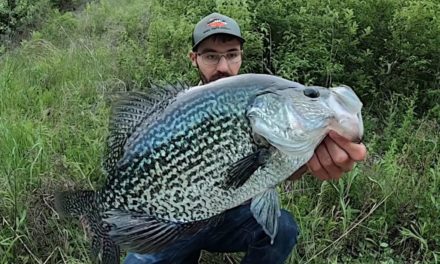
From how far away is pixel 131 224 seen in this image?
2.24 meters

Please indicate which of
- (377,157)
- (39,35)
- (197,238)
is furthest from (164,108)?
(39,35)

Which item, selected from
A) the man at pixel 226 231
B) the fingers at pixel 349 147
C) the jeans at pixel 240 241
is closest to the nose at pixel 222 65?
the man at pixel 226 231

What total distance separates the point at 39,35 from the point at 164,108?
5191 millimetres

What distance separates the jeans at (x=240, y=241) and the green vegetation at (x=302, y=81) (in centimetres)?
40

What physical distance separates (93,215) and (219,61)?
113cm

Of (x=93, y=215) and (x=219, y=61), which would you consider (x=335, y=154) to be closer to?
(x=93, y=215)

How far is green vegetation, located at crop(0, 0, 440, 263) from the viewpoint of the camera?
11.5 ft

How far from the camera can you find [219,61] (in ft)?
10.5

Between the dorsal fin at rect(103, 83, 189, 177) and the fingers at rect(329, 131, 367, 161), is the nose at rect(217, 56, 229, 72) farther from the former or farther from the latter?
the fingers at rect(329, 131, 367, 161)

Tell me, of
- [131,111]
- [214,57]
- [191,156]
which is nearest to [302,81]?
[214,57]

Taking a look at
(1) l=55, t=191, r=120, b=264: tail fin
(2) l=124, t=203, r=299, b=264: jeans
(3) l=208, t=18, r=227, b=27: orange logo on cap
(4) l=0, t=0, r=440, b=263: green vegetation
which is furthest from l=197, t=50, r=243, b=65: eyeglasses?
(1) l=55, t=191, r=120, b=264: tail fin

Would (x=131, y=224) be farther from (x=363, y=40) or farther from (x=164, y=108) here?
(x=363, y=40)

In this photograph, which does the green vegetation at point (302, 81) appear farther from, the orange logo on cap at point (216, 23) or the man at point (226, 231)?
the orange logo on cap at point (216, 23)

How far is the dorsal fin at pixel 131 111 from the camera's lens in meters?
2.25
